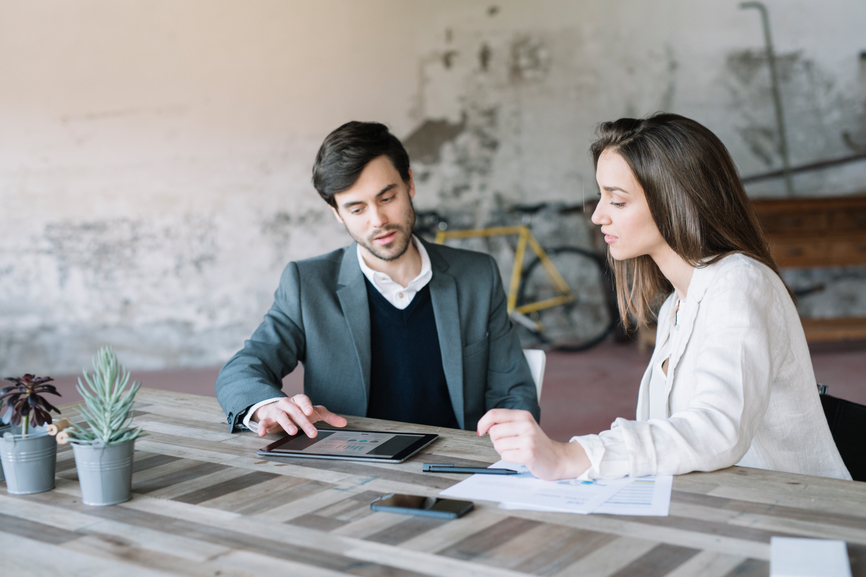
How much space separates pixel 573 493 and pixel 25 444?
31.3 inches

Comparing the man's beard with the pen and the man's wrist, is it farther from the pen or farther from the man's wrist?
the pen

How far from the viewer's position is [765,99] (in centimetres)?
588

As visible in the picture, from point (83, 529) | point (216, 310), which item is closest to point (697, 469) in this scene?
point (83, 529)

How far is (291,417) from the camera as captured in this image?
1437 millimetres

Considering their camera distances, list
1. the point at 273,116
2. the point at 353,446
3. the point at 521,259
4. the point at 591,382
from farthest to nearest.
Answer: the point at 521,259, the point at 273,116, the point at 591,382, the point at 353,446

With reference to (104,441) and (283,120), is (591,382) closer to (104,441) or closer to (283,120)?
(283,120)

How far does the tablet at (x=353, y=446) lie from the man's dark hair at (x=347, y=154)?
759mm

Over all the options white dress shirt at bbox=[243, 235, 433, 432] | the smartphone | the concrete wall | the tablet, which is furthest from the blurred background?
the smartphone

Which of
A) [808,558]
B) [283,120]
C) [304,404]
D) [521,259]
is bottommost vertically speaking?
[808,558]

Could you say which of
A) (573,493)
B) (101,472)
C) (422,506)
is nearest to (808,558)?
(573,493)

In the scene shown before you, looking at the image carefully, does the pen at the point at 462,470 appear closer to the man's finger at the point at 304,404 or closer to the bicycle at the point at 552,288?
the man's finger at the point at 304,404

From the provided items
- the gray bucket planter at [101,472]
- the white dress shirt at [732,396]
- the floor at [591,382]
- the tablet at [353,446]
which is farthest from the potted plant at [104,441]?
the floor at [591,382]

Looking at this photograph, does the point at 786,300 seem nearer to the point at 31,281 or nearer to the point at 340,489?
the point at 340,489

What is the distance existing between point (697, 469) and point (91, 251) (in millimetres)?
4924
